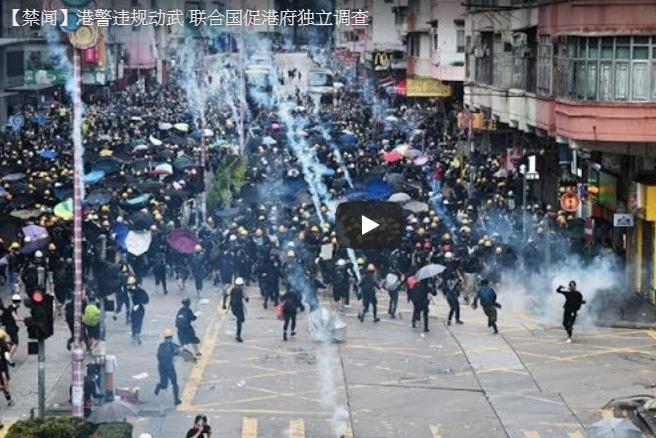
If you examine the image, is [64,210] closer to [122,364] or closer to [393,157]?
[122,364]

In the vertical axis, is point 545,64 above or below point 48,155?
above

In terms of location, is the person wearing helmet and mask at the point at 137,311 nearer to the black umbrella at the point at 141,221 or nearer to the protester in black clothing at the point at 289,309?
the protester in black clothing at the point at 289,309

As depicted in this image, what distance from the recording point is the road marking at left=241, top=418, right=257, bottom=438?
24.2 m

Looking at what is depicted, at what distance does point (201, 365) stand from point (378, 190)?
18.1 meters

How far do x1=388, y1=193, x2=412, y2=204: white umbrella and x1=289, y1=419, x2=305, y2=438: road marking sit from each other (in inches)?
717

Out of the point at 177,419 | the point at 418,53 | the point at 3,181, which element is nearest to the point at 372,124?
the point at 418,53

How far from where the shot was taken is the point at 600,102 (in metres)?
35.7

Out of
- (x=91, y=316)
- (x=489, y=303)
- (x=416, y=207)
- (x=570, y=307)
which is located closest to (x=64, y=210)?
(x=416, y=207)

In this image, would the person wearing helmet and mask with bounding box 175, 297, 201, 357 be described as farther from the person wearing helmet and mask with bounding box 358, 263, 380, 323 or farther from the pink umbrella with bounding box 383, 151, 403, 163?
the pink umbrella with bounding box 383, 151, 403, 163

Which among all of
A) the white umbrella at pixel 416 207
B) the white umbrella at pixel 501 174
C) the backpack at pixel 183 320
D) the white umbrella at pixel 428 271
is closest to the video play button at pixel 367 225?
the white umbrella at pixel 416 207

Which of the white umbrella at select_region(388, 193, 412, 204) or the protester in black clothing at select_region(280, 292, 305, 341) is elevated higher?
the white umbrella at select_region(388, 193, 412, 204)

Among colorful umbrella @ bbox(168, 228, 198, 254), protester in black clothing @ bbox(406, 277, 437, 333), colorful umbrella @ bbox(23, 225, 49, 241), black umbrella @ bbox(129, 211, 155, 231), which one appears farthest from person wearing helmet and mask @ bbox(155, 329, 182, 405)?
black umbrella @ bbox(129, 211, 155, 231)

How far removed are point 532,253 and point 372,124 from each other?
146 feet

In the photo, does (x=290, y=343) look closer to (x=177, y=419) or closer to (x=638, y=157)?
(x=177, y=419)
